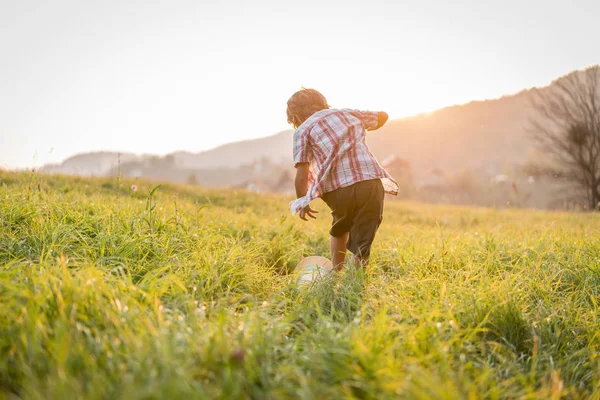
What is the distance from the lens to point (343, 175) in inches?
127

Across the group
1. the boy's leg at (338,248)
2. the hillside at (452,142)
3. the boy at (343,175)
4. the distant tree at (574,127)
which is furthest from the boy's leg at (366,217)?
the hillside at (452,142)

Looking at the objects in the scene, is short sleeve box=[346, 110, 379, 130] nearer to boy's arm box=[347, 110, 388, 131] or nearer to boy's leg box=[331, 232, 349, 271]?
boy's arm box=[347, 110, 388, 131]

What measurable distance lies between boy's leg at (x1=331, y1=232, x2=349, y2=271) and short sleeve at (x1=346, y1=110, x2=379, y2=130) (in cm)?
105

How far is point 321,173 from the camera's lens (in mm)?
3270

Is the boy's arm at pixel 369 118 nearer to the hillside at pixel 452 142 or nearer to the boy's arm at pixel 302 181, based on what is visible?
the boy's arm at pixel 302 181

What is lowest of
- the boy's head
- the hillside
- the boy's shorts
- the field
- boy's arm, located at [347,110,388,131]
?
the field

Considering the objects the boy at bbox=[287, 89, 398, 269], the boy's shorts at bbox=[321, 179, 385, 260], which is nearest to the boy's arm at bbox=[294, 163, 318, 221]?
the boy at bbox=[287, 89, 398, 269]

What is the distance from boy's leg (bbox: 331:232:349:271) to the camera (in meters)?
3.44

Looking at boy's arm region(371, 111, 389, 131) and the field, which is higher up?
boy's arm region(371, 111, 389, 131)

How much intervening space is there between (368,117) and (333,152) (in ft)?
1.83

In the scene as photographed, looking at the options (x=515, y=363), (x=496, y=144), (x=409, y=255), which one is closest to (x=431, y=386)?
(x=515, y=363)

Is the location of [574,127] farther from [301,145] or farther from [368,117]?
[301,145]

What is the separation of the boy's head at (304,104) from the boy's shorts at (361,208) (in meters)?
0.83

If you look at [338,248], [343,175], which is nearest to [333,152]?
[343,175]
